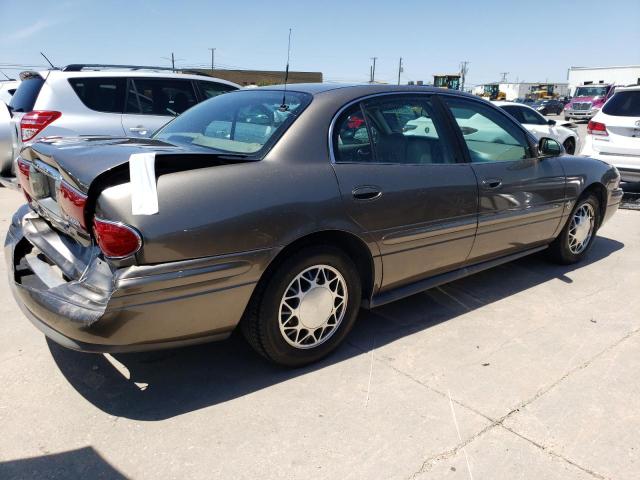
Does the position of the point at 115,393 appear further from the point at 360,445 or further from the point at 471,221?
the point at 471,221

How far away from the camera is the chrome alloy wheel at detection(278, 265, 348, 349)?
2.79m

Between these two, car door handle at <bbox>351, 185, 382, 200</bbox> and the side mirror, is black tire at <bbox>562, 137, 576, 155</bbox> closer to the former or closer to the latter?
the side mirror

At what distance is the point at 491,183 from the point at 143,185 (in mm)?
2459

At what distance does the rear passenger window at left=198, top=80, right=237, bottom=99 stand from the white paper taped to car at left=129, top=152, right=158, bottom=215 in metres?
Answer: 5.11

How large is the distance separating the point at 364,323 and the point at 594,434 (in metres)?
1.56

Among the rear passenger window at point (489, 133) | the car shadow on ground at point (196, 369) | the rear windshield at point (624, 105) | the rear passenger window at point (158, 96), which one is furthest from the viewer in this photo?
the rear windshield at point (624, 105)

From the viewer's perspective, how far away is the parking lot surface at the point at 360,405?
2209 millimetres

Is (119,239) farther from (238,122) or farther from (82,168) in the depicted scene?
(238,122)

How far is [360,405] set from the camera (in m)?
2.62

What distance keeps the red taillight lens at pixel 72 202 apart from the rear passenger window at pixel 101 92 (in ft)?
13.8

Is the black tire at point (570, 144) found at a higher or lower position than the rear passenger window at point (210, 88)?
lower

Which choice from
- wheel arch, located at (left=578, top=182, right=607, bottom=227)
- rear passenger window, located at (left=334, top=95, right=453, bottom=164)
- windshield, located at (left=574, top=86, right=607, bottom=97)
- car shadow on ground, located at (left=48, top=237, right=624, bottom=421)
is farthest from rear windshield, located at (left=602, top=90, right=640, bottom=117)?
windshield, located at (left=574, top=86, right=607, bottom=97)

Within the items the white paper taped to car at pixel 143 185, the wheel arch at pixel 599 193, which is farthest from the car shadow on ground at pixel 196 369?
the wheel arch at pixel 599 193

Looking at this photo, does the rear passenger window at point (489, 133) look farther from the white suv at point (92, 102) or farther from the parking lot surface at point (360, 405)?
the white suv at point (92, 102)
